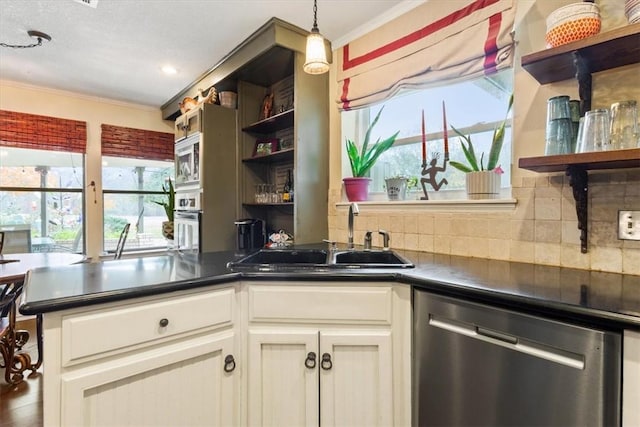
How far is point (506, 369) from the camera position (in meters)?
0.94

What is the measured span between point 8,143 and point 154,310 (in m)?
3.31

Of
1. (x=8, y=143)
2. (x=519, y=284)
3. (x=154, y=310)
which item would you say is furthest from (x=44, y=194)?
(x=519, y=284)

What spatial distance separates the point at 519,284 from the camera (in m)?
1.05

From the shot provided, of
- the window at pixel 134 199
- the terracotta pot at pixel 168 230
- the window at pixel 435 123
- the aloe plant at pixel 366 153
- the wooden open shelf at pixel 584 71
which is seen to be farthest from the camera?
the window at pixel 134 199

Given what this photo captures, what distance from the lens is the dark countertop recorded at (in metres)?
0.85

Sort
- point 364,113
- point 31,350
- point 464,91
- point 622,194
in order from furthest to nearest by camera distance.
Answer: point 31,350, point 364,113, point 464,91, point 622,194

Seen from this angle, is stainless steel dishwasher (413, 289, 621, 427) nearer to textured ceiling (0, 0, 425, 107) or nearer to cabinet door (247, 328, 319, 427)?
cabinet door (247, 328, 319, 427)

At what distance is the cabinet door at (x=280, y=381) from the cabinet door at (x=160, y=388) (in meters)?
0.08

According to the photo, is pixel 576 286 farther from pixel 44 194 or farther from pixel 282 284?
pixel 44 194

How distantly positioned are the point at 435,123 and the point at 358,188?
612 mm

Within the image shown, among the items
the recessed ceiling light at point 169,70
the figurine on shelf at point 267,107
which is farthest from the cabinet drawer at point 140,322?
the recessed ceiling light at point 169,70

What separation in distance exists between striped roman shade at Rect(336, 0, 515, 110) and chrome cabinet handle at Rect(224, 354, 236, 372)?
5.47 feet

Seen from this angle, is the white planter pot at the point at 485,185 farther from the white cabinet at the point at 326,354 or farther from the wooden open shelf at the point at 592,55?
the white cabinet at the point at 326,354

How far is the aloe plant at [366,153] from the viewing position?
2.19 m
